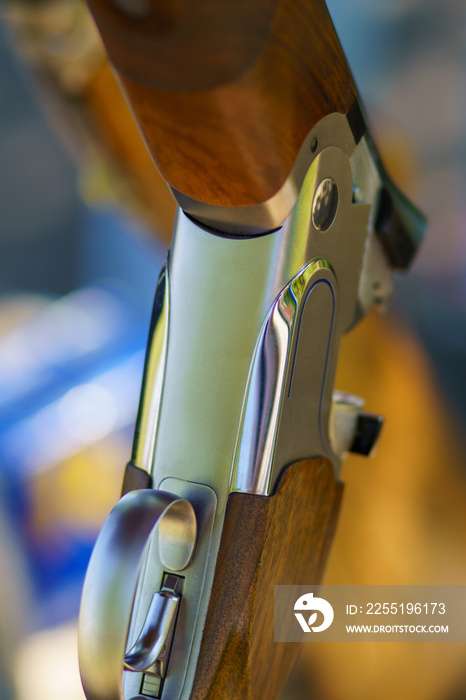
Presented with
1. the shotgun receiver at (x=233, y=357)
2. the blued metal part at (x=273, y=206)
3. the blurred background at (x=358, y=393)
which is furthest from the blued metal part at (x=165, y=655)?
the blurred background at (x=358, y=393)

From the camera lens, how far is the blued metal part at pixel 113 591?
0.23 metres

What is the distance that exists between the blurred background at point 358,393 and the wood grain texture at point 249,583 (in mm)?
325

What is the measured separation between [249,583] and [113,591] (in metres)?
0.05

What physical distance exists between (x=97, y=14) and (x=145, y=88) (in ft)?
0.08

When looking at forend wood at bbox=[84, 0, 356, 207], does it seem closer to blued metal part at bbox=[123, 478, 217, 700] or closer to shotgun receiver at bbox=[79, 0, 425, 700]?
shotgun receiver at bbox=[79, 0, 425, 700]

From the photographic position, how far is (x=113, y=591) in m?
0.23

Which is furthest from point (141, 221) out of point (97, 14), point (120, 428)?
point (97, 14)

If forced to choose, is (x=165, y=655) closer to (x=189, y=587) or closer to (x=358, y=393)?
(x=189, y=587)

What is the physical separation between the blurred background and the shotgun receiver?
0.32m

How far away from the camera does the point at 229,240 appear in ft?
0.83

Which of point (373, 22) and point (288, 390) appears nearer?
point (288, 390)

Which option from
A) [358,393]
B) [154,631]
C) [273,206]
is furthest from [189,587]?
[358,393]

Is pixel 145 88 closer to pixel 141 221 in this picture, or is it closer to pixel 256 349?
pixel 256 349

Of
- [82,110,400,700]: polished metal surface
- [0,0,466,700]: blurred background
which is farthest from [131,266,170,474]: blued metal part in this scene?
[0,0,466,700]: blurred background
